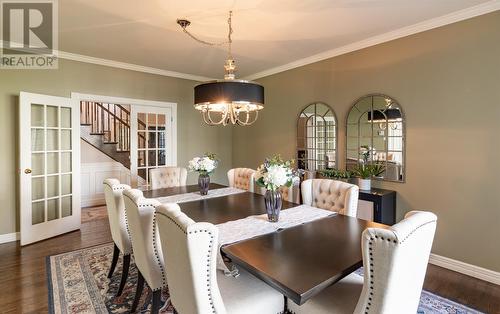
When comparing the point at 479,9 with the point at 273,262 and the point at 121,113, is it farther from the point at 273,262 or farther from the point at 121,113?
the point at 121,113

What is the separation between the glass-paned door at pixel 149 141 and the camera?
188 inches

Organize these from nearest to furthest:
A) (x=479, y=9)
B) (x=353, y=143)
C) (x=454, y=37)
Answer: (x=479, y=9) < (x=454, y=37) < (x=353, y=143)

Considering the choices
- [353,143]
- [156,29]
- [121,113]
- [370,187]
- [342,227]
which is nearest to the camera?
[342,227]

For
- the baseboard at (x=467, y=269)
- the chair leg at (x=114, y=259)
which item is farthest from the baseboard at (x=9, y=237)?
the baseboard at (x=467, y=269)

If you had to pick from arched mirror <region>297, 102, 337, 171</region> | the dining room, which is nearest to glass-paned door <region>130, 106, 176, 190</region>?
the dining room

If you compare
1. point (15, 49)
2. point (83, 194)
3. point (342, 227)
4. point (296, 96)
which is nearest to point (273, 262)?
point (342, 227)

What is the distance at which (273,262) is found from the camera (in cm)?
142

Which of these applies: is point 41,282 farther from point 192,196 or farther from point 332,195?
point 332,195

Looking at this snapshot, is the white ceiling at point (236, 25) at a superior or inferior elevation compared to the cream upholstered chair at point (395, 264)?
superior

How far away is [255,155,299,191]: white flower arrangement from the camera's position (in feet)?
6.60

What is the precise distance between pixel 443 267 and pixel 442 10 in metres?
2.67

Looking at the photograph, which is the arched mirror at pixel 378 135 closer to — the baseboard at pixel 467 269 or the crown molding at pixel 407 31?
the crown molding at pixel 407 31

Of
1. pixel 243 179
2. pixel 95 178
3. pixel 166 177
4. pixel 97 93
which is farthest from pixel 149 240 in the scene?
pixel 95 178

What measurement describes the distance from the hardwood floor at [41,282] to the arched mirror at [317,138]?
1.85 metres
